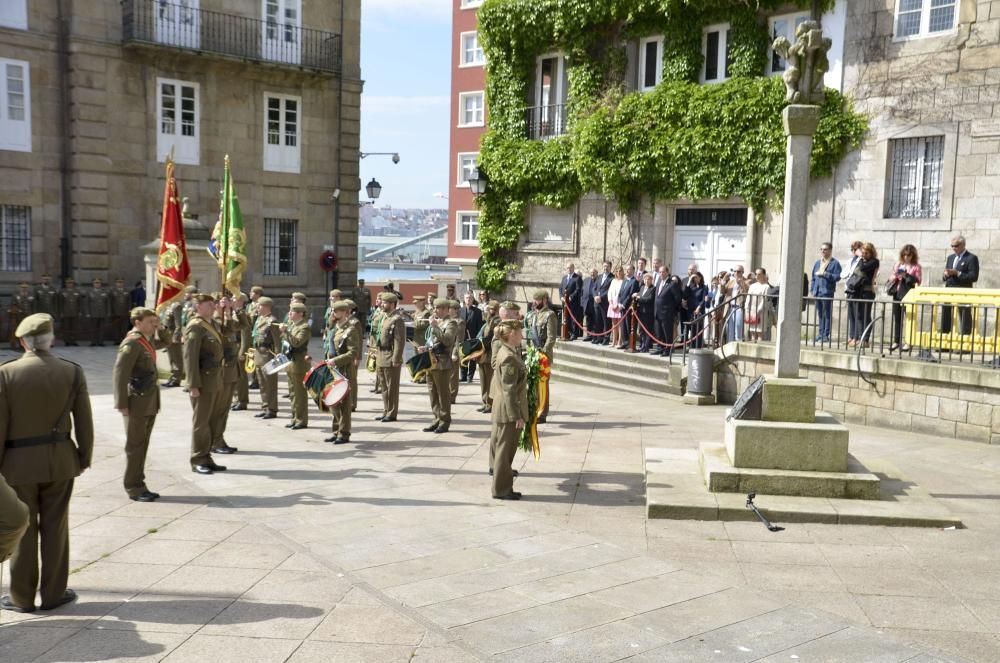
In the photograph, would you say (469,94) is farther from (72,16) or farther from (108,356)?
(108,356)

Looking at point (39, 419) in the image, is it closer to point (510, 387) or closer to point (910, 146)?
point (510, 387)

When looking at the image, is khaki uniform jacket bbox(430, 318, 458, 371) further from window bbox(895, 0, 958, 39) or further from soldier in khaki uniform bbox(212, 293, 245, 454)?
window bbox(895, 0, 958, 39)

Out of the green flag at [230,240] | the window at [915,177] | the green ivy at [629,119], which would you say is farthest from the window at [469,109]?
the green flag at [230,240]

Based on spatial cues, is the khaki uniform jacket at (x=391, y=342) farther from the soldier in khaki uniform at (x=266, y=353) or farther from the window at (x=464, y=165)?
the window at (x=464, y=165)

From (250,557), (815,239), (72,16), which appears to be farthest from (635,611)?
(72,16)

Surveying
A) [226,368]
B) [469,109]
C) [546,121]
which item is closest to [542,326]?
[226,368]

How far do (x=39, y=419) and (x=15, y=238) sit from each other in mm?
19788

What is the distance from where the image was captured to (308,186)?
28.2m

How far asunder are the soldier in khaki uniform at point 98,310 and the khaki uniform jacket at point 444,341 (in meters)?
13.4

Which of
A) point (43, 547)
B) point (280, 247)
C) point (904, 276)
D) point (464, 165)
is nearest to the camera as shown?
point (43, 547)

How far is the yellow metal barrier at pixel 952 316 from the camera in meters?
12.9

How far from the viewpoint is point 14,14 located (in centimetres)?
2300

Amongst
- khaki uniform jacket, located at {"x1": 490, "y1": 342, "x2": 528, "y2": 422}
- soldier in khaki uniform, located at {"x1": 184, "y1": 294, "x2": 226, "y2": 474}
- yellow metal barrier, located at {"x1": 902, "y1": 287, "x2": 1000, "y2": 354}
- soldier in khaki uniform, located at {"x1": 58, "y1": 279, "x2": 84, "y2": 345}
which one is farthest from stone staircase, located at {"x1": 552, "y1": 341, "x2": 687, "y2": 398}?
soldier in khaki uniform, located at {"x1": 58, "y1": 279, "x2": 84, "y2": 345}

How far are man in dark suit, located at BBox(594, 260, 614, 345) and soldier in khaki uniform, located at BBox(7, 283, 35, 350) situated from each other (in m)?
13.4
